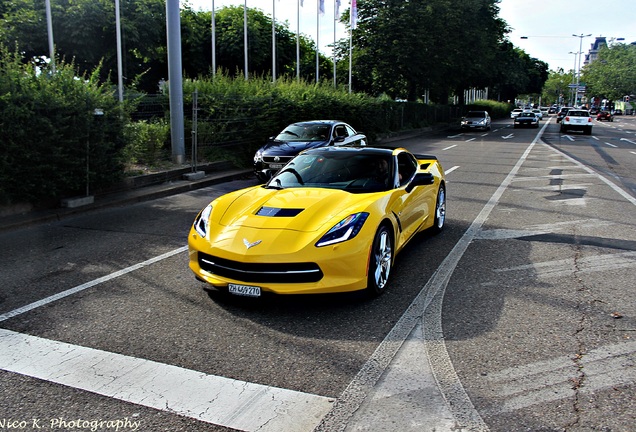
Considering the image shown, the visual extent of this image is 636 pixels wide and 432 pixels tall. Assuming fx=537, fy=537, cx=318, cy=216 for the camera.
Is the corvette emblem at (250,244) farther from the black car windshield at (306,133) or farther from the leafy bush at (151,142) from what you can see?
the black car windshield at (306,133)

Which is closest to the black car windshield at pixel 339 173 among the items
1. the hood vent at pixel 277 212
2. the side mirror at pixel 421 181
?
the side mirror at pixel 421 181

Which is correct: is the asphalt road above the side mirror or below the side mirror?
below

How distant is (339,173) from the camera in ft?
20.1

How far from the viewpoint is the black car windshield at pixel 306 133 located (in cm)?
1419

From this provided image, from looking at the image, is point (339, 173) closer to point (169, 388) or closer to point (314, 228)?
point (314, 228)

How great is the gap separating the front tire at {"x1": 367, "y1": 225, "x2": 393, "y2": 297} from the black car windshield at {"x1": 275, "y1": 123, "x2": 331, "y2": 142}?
29.6 feet

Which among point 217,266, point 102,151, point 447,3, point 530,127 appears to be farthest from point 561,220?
point 530,127

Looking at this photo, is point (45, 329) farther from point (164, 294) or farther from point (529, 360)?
point (529, 360)

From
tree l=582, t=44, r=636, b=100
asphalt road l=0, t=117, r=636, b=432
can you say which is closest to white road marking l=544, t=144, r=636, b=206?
asphalt road l=0, t=117, r=636, b=432

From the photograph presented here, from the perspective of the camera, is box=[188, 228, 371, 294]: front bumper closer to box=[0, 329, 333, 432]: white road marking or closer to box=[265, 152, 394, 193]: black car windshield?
box=[0, 329, 333, 432]: white road marking

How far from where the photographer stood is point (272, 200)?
550cm

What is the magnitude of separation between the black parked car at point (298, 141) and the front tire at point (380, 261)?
300 inches

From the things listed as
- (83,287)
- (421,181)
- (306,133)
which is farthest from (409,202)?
(306,133)

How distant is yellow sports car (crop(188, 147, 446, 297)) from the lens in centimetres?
449
